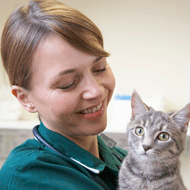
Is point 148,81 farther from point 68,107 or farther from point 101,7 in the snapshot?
point 68,107

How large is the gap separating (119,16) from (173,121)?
1327 millimetres

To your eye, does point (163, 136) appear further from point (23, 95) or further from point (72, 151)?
point (23, 95)

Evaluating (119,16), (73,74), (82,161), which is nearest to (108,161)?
(82,161)

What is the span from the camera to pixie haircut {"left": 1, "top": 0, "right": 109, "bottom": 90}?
2.21 ft

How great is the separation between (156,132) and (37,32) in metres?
0.55

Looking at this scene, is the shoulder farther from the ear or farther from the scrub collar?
the ear

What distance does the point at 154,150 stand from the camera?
0.80 m

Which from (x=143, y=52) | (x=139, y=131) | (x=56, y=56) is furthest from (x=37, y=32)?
(x=143, y=52)

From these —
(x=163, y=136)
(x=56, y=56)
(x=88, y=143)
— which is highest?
(x=56, y=56)

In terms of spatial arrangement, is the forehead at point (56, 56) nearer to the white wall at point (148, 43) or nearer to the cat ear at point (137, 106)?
the cat ear at point (137, 106)

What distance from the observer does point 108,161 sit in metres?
0.88

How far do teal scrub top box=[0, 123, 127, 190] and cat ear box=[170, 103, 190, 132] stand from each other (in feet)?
1.02

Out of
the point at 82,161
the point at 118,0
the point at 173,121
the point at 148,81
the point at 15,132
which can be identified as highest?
the point at 118,0

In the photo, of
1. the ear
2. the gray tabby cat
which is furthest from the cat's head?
the ear
